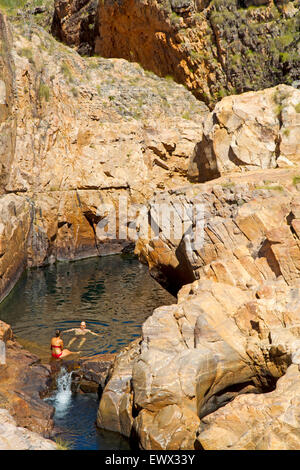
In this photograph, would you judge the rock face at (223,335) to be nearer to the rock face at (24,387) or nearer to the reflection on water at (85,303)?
the rock face at (24,387)

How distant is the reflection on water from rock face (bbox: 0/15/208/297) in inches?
95.9

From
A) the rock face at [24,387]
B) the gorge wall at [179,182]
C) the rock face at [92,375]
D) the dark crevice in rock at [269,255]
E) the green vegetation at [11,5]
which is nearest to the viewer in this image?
the gorge wall at [179,182]

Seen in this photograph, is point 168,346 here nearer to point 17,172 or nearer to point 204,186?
point 204,186

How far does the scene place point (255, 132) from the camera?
22.2 m

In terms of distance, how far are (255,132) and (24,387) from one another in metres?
14.8

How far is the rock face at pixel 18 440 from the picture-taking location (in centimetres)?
998

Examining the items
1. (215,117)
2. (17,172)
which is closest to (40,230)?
(17,172)

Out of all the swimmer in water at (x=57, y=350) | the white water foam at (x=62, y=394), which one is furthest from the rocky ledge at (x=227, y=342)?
the swimmer in water at (x=57, y=350)

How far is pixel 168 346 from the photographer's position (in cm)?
1386

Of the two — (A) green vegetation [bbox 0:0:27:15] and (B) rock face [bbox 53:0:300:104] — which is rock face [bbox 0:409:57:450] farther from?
(A) green vegetation [bbox 0:0:27:15]

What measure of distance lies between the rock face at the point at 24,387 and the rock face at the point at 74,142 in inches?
533

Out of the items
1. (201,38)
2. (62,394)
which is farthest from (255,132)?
(201,38)

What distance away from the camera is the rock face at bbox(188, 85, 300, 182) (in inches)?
833

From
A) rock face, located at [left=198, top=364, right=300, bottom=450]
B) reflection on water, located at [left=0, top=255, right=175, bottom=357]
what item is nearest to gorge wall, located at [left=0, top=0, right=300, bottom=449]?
rock face, located at [left=198, top=364, right=300, bottom=450]
